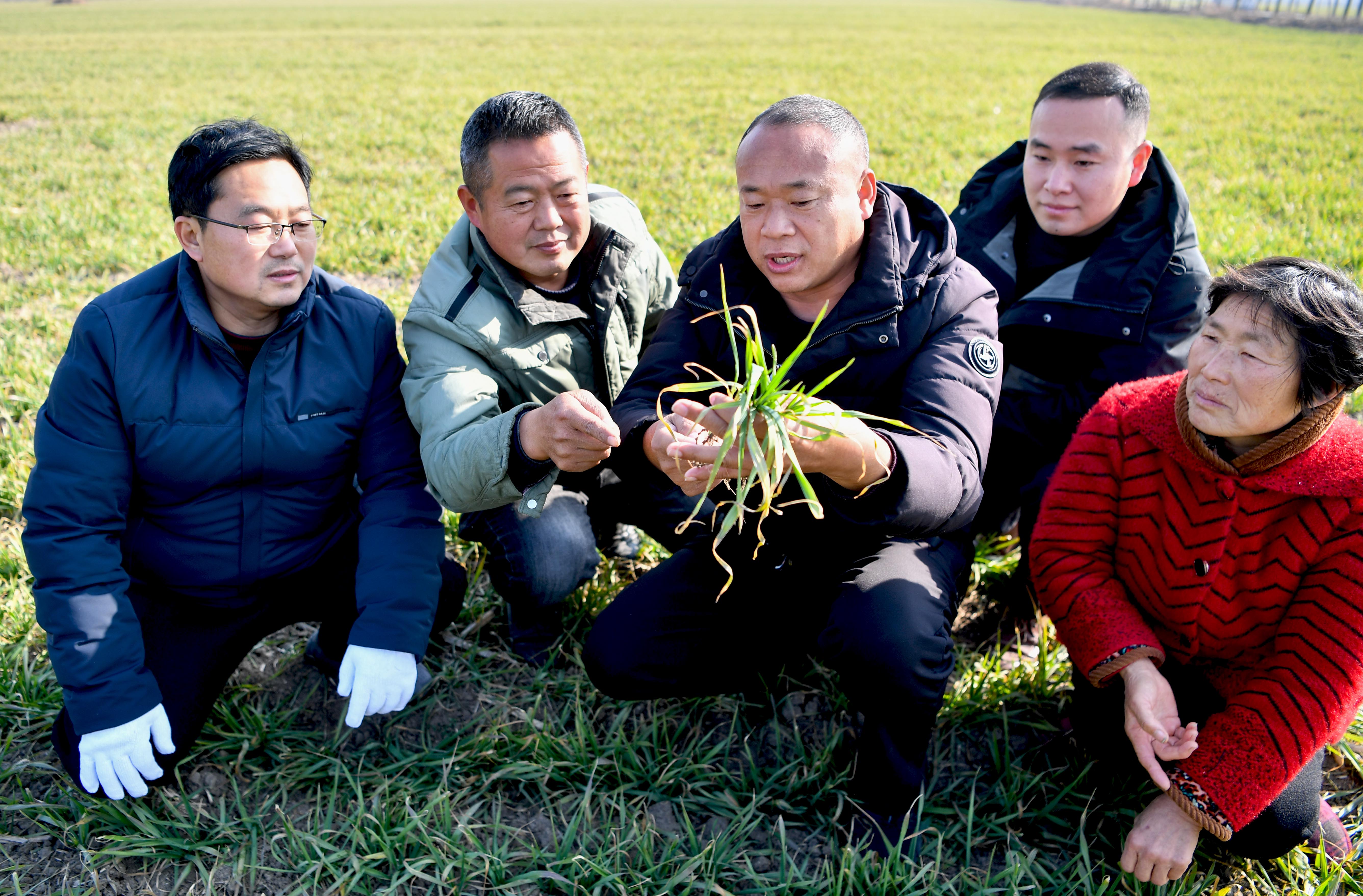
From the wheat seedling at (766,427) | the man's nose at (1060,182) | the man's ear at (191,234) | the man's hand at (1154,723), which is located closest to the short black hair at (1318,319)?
the man's hand at (1154,723)

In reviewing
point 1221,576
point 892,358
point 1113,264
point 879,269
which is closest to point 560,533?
point 892,358

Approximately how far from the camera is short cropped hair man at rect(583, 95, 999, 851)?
2205 millimetres

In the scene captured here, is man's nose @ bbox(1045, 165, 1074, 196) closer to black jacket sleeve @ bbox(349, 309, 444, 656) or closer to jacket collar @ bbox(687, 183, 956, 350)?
jacket collar @ bbox(687, 183, 956, 350)

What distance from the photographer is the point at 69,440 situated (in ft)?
7.74

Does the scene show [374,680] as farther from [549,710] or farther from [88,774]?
[88,774]

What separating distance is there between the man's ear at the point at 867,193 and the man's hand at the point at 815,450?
707mm

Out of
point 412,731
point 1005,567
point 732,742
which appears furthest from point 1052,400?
point 412,731

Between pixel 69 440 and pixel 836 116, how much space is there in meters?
2.23

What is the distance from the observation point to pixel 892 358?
8.09 ft

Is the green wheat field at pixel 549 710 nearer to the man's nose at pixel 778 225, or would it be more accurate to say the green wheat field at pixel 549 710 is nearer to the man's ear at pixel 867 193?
the man's nose at pixel 778 225

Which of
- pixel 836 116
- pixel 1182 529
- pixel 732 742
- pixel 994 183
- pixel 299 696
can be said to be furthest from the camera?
pixel 994 183

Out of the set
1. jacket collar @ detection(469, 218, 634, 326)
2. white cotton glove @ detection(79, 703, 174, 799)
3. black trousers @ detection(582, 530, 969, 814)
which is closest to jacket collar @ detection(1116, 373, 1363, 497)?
black trousers @ detection(582, 530, 969, 814)

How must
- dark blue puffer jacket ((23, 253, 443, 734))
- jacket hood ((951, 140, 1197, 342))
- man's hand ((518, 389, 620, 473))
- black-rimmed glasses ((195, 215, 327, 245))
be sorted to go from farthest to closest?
jacket hood ((951, 140, 1197, 342)), black-rimmed glasses ((195, 215, 327, 245)), dark blue puffer jacket ((23, 253, 443, 734)), man's hand ((518, 389, 620, 473))

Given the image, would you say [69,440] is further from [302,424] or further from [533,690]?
[533,690]
